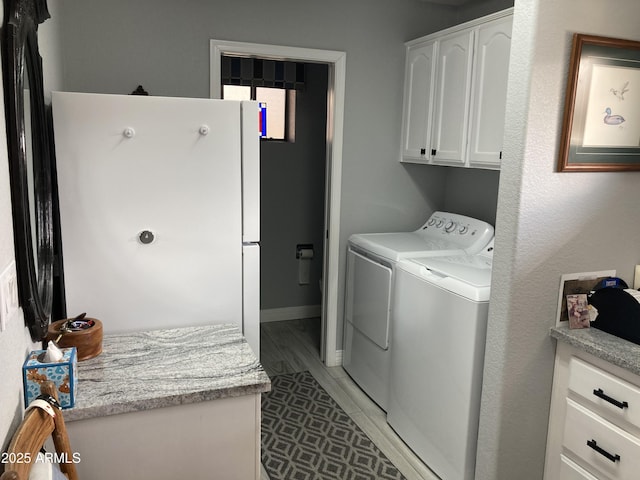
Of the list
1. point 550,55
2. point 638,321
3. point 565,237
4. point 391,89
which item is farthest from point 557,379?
point 391,89

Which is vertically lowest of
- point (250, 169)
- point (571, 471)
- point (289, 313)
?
point (289, 313)

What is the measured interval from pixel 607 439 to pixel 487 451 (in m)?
0.46

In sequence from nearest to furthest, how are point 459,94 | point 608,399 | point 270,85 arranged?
point 608,399 → point 459,94 → point 270,85

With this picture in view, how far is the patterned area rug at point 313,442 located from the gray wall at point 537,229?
2.10 feet

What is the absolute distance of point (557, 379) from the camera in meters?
2.07

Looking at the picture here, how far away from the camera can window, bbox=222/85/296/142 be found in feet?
14.1

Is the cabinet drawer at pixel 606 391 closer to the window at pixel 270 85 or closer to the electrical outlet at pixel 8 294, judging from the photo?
the electrical outlet at pixel 8 294

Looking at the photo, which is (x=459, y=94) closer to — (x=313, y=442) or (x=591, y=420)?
(x=591, y=420)

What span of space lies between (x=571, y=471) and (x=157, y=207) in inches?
75.3

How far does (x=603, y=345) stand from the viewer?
1842 millimetres

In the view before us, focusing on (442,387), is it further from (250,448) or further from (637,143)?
(637,143)

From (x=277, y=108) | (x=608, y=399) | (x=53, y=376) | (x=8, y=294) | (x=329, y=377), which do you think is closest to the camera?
(x=8, y=294)

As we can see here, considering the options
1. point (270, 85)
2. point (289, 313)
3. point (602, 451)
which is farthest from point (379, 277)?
point (270, 85)

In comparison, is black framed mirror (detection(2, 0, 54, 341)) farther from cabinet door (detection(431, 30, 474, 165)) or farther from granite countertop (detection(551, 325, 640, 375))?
cabinet door (detection(431, 30, 474, 165))
